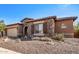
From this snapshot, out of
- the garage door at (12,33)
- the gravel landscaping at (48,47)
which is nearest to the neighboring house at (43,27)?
the garage door at (12,33)

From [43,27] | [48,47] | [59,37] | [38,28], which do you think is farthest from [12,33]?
[59,37]

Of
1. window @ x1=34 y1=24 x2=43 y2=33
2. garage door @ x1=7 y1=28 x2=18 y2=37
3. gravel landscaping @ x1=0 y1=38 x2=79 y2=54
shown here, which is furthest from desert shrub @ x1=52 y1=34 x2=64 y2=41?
garage door @ x1=7 y1=28 x2=18 y2=37

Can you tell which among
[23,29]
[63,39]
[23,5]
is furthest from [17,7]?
[63,39]

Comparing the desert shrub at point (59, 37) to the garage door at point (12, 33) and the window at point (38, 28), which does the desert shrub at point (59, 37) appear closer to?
the window at point (38, 28)

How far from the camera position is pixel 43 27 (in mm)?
5344

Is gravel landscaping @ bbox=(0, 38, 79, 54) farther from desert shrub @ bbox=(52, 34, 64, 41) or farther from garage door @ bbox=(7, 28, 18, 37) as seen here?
garage door @ bbox=(7, 28, 18, 37)

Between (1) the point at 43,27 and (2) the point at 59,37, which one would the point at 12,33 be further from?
(2) the point at 59,37

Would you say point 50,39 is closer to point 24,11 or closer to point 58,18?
point 58,18

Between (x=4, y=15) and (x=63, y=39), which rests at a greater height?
(x=4, y=15)

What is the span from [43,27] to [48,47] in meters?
0.46

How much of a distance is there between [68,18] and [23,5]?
A: 0.99 m

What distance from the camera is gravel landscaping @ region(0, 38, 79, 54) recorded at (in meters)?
5.16

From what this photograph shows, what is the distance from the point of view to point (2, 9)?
5.23m

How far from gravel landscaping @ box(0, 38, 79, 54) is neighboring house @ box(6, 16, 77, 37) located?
0.18 meters
